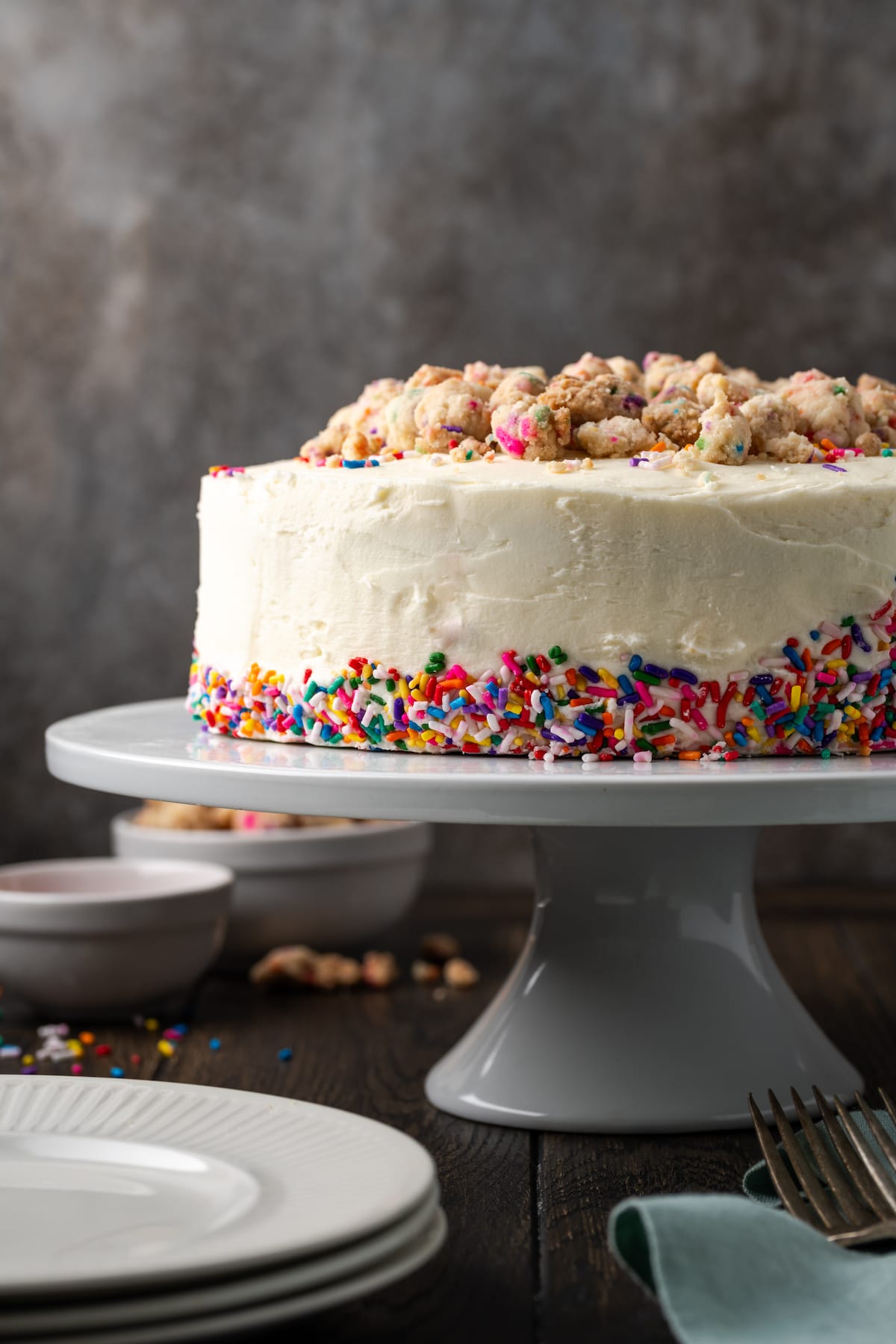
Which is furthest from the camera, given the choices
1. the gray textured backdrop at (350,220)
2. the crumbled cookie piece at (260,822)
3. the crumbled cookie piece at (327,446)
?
the gray textured backdrop at (350,220)

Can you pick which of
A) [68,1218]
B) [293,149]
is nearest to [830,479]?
[68,1218]

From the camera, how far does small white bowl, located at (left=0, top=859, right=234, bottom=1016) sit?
7.28 feet

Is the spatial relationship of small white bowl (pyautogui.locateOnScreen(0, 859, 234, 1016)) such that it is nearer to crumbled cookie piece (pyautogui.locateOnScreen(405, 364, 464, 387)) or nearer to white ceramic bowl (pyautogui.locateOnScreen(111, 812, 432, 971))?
white ceramic bowl (pyautogui.locateOnScreen(111, 812, 432, 971))

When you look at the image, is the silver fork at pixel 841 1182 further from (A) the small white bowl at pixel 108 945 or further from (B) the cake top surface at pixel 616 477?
(A) the small white bowl at pixel 108 945

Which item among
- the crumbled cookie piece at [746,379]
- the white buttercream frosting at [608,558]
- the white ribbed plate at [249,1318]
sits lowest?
the white ribbed plate at [249,1318]

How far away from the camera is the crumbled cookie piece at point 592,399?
67.8 inches

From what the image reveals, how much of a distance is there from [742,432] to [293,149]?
2.19 m

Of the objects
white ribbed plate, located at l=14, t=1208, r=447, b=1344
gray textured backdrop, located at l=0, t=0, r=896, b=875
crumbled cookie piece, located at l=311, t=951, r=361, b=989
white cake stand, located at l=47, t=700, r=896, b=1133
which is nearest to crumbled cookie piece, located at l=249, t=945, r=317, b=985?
crumbled cookie piece, located at l=311, t=951, r=361, b=989

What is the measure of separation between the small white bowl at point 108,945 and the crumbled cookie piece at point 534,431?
2.86ft

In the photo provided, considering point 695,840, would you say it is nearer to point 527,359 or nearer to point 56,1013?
point 56,1013

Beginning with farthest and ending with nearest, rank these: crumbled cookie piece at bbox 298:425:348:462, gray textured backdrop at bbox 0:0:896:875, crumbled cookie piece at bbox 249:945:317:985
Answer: gray textured backdrop at bbox 0:0:896:875
crumbled cookie piece at bbox 249:945:317:985
crumbled cookie piece at bbox 298:425:348:462

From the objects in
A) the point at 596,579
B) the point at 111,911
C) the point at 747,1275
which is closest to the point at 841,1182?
the point at 747,1275

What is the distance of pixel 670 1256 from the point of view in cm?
117

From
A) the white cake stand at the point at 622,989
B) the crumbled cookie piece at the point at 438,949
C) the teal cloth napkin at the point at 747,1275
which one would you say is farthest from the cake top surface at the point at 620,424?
the crumbled cookie piece at the point at 438,949
